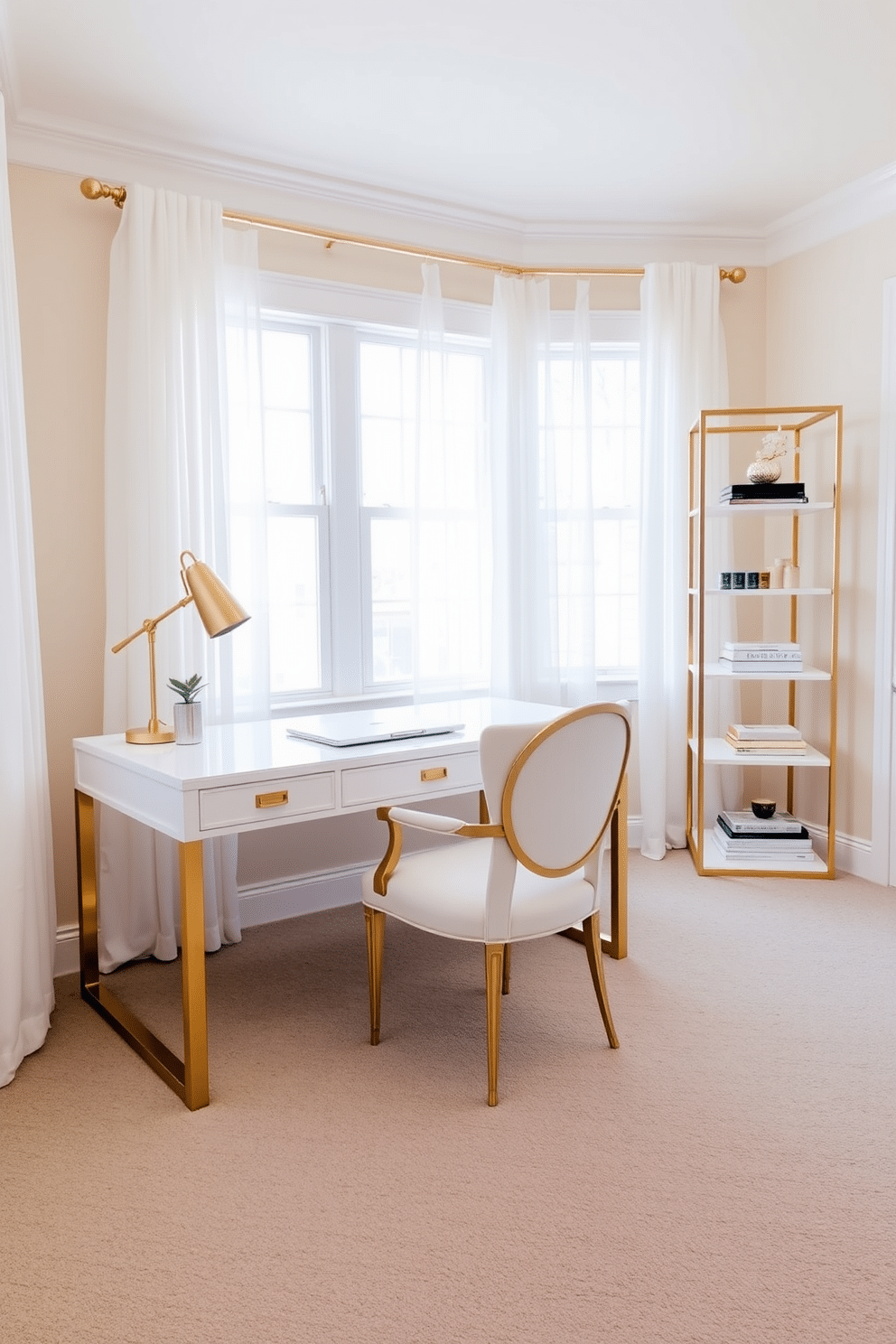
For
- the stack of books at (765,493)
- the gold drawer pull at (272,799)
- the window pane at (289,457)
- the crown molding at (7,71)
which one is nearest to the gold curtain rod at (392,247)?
the crown molding at (7,71)

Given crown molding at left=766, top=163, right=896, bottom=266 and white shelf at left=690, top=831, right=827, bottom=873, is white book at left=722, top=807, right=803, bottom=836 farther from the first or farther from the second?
crown molding at left=766, top=163, right=896, bottom=266

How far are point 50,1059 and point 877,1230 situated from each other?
1.95 metres

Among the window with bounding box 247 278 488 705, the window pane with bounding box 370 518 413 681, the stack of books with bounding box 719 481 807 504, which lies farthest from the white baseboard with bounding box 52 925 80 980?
the stack of books with bounding box 719 481 807 504

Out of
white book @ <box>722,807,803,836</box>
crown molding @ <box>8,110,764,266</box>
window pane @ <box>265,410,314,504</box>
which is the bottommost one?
white book @ <box>722,807,803,836</box>

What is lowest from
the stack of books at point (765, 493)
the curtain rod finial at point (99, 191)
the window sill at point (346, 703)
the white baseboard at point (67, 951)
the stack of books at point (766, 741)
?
the white baseboard at point (67, 951)

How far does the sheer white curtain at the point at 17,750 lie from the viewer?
7.83 feet

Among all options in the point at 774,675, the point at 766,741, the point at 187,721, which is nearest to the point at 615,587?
the point at 774,675

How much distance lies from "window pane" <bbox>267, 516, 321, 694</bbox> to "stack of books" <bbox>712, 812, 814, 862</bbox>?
1821mm

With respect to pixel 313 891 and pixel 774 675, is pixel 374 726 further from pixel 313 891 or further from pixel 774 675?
pixel 774 675

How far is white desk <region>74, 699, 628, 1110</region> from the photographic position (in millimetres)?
2223

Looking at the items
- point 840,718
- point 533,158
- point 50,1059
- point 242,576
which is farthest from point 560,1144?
point 533,158

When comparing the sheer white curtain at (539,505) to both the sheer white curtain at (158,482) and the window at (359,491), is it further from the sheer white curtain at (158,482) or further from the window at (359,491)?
the sheer white curtain at (158,482)

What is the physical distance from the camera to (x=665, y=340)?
4129 mm

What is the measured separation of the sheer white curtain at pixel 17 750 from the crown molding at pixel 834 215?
9.92 feet
